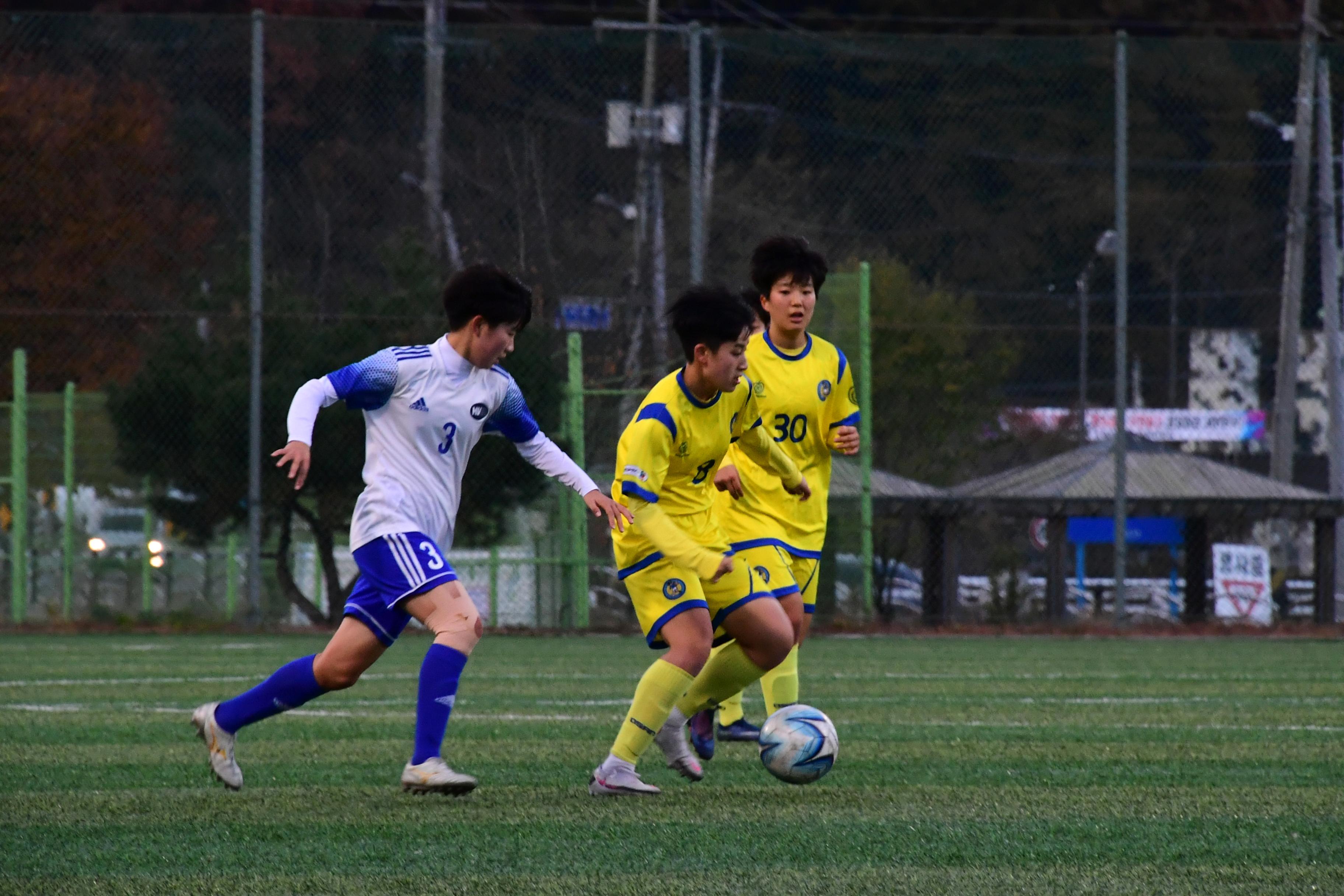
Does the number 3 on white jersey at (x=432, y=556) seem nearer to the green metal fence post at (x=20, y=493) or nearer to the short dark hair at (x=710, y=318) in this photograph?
the short dark hair at (x=710, y=318)

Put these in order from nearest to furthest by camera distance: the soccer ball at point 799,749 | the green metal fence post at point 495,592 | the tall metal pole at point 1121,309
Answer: the soccer ball at point 799,749 → the tall metal pole at point 1121,309 → the green metal fence post at point 495,592

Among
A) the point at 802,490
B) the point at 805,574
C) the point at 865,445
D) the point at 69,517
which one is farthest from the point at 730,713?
the point at 69,517

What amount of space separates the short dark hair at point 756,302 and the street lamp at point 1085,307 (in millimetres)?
9639

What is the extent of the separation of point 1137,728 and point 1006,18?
2390cm

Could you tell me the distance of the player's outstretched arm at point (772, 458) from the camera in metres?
6.00

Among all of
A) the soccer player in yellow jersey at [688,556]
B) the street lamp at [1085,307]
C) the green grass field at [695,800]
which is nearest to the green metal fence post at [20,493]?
the green grass field at [695,800]

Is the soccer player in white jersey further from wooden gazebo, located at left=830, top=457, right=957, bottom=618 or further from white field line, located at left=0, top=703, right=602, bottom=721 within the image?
wooden gazebo, located at left=830, top=457, right=957, bottom=618

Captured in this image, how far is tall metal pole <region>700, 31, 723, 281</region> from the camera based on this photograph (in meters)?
16.3

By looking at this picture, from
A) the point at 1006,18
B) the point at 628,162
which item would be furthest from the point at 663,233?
the point at 1006,18

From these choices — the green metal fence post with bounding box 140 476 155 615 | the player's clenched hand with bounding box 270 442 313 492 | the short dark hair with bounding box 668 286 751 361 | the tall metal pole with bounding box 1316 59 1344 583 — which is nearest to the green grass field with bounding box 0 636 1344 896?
the player's clenched hand with bounding box 270 442 313 492

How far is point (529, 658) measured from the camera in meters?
11.9

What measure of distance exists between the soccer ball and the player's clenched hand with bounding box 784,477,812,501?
1003 millimetres

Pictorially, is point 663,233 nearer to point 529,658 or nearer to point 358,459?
point 358,459

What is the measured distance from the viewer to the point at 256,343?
597 inches
